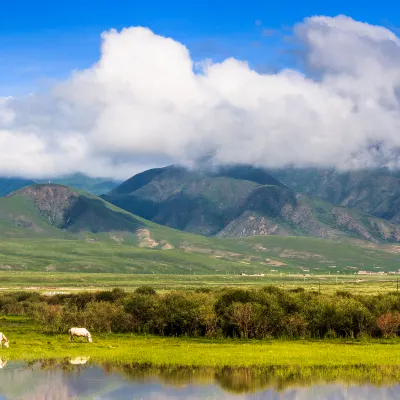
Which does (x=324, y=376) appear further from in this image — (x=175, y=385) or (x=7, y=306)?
(x=7, y=306)

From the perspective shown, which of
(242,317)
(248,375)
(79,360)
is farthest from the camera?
(242,317)

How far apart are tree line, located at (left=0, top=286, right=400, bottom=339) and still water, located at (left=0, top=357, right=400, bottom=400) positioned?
99.8 ft

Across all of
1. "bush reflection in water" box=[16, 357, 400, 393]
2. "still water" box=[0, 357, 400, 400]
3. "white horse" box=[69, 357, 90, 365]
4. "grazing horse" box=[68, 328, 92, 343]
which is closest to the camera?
"still water" box=[0, 357, 400, 400]

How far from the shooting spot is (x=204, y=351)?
7912 centimetres

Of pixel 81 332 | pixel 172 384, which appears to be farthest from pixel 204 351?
pixel 172 384

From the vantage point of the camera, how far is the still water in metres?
54.6

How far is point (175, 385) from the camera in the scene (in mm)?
58781

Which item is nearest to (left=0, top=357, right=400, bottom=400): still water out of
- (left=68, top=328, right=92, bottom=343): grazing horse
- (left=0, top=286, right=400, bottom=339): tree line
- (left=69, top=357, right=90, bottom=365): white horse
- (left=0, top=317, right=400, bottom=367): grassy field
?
(left=69, top=357, right=90, bottom=365): white horse

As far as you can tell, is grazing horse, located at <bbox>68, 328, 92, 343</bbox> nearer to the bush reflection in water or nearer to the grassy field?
the grassy field

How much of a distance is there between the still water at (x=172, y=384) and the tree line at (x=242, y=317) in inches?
1197

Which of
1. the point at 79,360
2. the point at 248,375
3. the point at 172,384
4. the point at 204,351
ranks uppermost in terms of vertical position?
the point at 172,384

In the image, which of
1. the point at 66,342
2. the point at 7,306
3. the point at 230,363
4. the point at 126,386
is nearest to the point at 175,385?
the point at 126,386

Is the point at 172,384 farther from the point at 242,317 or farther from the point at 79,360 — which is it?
the point at 242,317

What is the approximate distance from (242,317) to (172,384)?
1493 inches
